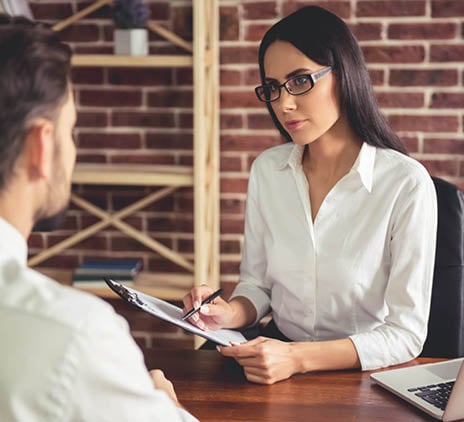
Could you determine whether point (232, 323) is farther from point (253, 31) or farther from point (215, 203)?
point (253, 31)

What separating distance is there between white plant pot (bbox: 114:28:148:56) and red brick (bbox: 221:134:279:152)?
440 millimetres

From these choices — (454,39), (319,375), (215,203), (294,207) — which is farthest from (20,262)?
(454,39)

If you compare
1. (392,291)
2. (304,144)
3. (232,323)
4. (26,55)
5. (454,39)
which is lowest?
(232,323)

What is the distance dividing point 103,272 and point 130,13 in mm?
926

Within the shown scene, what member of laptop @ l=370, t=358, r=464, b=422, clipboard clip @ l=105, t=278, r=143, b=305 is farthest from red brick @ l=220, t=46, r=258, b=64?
laptop @ l=370, t=358, r=464, b=422

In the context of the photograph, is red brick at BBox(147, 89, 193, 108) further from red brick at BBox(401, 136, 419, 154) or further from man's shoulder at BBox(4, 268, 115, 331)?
man's shoulder at BBox(4, 268, 115, 331)

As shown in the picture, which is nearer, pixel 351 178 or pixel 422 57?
pixel 351 178

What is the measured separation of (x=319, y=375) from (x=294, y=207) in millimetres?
543

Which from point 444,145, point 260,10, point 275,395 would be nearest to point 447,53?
point 444,145

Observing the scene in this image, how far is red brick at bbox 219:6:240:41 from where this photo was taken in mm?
2662

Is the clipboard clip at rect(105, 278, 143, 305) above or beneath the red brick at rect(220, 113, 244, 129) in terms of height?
beneath

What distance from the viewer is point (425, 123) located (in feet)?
8.63

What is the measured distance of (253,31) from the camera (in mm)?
2664

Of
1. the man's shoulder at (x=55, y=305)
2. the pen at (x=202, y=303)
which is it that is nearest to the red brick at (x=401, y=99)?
the pen at (x=202, y=303)
